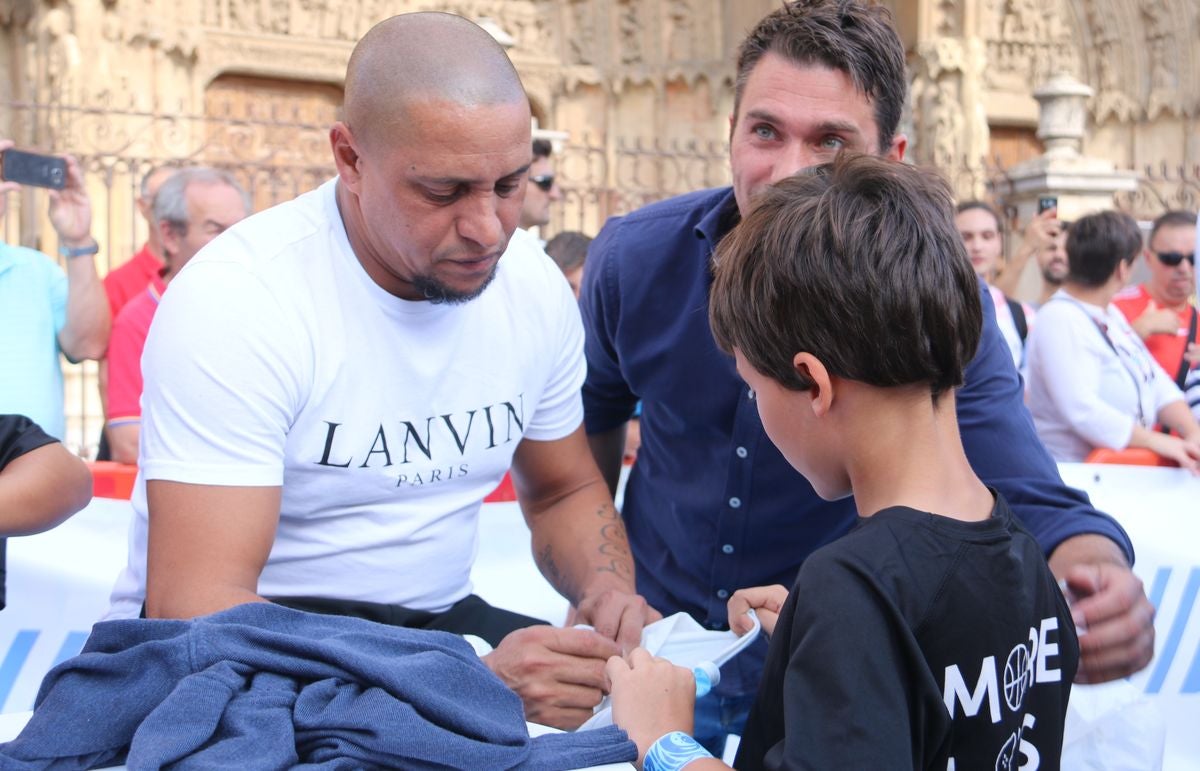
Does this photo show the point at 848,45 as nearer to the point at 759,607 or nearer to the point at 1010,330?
the point at 759,607

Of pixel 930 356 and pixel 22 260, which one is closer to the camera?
pixel 930 356

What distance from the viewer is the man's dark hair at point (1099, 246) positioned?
224 inches

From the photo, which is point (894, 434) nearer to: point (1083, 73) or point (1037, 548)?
point (1037, 548)

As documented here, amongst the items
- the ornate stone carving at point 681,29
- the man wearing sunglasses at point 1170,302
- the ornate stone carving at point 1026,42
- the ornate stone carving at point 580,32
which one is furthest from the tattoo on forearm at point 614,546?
the ornate stone carving at point 1026,42

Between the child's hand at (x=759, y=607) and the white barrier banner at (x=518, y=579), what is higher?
the child's hand at (x=759, y=607)

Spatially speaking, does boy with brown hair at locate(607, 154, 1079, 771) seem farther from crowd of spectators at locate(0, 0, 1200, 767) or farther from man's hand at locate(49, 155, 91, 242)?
man's hand at locate(49, 155, 91, 242)

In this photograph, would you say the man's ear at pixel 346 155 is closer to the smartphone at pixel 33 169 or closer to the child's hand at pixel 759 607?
the child's hand at pixel 759 607

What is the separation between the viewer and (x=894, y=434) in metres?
1.68

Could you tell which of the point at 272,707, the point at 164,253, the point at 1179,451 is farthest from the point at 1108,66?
the point at 272,707

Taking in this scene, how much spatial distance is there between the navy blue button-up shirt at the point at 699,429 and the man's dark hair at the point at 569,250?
3.49 m

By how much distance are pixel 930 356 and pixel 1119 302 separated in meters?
5.77

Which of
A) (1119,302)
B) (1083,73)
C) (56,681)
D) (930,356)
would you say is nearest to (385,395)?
(56,681)

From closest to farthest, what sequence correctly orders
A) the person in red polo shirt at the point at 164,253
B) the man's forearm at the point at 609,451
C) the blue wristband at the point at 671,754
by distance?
the blue wristband at the point at 671,754
the man's forearm at the point at 609,451
the person in red polo shirt at the point at 164,253

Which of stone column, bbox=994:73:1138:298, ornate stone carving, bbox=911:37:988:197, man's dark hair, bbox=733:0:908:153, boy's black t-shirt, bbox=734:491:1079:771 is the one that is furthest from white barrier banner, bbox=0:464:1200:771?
ornate stone carving, bbox=911:37:988:197
